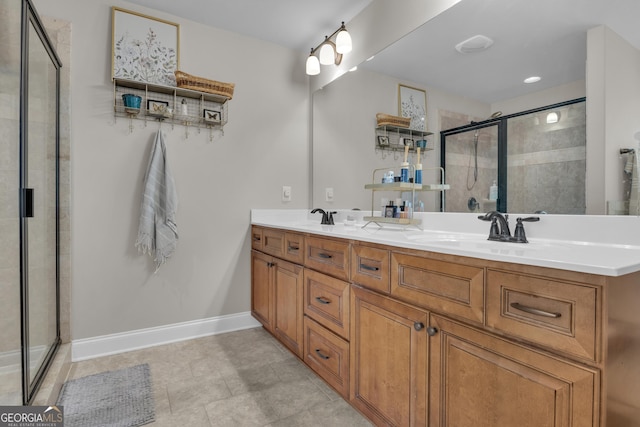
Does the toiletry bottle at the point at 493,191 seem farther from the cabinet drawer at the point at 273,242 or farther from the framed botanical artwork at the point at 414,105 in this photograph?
the cabinet drawer at the point at 273,242

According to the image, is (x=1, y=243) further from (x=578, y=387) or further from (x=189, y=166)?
(x=578, y=387)

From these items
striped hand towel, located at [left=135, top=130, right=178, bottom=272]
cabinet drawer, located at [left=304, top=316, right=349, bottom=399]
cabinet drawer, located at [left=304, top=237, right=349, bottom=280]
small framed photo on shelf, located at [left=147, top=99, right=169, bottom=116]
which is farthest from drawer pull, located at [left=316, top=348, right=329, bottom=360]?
small framed photo on shelf, located at [left=147, top=99, right=169, bottom=116]

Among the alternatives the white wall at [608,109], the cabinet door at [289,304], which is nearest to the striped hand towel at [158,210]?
the cabinet door at [289,304]

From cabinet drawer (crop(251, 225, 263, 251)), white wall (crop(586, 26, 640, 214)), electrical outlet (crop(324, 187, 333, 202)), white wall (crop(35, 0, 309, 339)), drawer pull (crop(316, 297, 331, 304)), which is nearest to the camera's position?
white wall (crop(586, 26, 640, 214))

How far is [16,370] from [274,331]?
1320 millimetres

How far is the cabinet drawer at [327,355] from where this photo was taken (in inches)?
60.6

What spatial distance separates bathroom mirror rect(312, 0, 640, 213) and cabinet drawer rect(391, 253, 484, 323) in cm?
74

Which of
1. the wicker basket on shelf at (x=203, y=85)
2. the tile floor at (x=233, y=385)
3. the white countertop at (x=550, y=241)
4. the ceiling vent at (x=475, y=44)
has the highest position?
the wicker basket on shelf at (x=203, y=85)

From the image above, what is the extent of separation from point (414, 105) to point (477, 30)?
1.59 ft

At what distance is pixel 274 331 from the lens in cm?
227

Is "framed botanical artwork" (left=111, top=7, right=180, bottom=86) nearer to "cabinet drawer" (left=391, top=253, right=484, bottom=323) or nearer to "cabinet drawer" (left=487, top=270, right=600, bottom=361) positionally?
"cabinet drawer" (left=391, top=253, right=484, bottom=323)

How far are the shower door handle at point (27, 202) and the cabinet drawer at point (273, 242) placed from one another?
127 centimetres

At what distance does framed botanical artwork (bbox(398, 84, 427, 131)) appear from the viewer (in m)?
1.89

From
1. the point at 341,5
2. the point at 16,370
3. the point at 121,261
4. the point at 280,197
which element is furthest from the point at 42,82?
the point at 341,5
